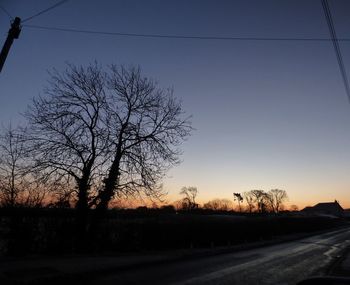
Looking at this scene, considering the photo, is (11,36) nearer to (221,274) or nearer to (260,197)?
(221,274)

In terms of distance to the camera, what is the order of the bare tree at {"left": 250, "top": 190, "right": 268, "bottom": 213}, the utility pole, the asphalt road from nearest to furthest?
the utility pole
the asphalt road
the bare tree at {"left": 250, "top": 190, "right": 268, "bottom": 213}

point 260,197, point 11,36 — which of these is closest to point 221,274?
point 11,36

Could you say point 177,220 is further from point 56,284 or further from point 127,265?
point 56,284

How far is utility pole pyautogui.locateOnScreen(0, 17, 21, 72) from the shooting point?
10.3m

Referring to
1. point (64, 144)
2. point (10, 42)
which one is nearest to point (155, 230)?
point (64, 144)

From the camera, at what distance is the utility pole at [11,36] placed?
10.3 metres

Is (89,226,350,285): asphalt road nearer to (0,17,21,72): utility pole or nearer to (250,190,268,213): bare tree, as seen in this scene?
(0,17,21,72): utility pole

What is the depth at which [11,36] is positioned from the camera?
10625mm

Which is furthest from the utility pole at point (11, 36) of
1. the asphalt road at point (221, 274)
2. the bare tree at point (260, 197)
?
the bare tree at point (260, 197)

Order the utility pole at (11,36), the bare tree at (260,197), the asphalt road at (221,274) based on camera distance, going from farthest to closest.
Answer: the bare tree at (260,197) < the asphalt road at (221,274) < the utility pole at (11,36)

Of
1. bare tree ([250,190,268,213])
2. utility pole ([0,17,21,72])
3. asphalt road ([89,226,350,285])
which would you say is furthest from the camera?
bare tree ([250,190,268,213])

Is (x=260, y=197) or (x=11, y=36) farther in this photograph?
(x=260, y=197)

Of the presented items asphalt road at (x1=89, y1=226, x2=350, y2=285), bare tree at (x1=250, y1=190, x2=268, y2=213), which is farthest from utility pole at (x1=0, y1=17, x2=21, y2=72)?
bare tree at (x1=250, y1=190, x2=268, y2=213)

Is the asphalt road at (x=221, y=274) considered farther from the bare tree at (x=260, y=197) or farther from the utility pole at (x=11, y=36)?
the bare tree at (x=260, y=197)
